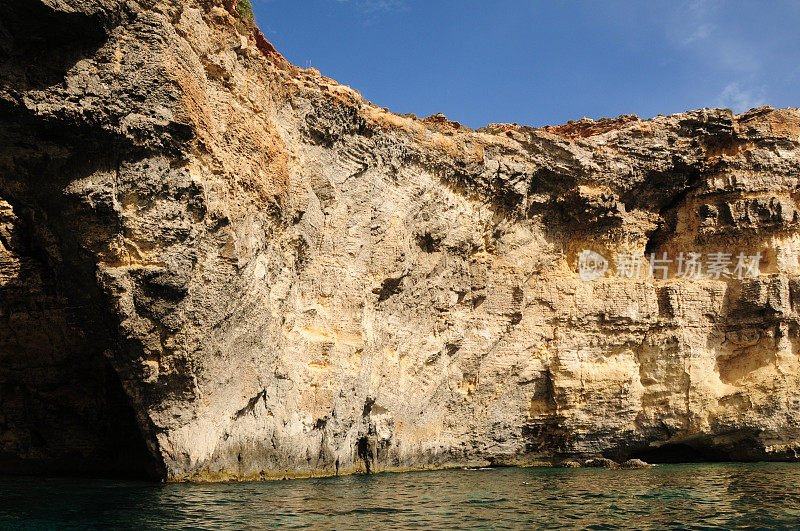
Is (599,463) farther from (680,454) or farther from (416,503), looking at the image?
(416,503)

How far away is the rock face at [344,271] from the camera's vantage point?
11.3m

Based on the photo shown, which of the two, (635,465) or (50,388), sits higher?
(50,388)

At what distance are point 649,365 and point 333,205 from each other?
37.2ft

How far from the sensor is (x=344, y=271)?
16109mm

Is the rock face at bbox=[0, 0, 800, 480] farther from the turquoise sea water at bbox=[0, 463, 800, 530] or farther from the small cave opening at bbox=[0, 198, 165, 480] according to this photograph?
the turquoise sea water at bbox=[0, 463, 800, 530]

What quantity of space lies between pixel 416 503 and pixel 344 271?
6.99 m

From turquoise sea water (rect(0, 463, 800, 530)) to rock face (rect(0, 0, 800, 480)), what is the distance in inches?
64.7

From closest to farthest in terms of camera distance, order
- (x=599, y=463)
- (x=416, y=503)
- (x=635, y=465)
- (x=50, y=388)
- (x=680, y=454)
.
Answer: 1. (x=416, y=503)
2. (x=50, y=388)
3. (x=635, y=465)
4. (x=599, y=463)
5. (x=680, y=454)

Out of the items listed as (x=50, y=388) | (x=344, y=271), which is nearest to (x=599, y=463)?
(x=344, y=271)

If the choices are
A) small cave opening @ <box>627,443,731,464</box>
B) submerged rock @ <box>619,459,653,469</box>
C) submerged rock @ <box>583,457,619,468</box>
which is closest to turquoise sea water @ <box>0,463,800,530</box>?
submerged rock @ <box>619,459,653,469</box>

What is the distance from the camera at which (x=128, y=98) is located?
11008 mm

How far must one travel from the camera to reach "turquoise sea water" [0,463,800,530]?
8625 millimetres

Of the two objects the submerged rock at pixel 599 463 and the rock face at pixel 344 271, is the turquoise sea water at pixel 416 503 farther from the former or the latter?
the submerged rock at pixel 599 463

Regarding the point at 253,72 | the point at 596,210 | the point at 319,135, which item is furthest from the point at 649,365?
the point at 253,72
